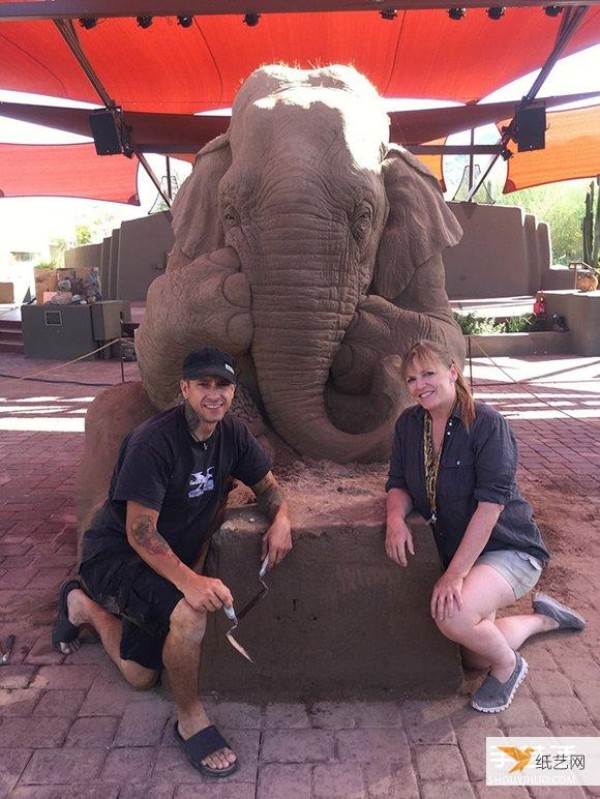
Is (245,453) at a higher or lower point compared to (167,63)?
lower

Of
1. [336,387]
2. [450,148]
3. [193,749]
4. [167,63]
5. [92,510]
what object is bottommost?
[193,749]

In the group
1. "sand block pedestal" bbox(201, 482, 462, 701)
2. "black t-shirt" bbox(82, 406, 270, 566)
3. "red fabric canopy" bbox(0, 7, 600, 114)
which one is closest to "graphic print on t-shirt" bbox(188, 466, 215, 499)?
"black t-shirt" bbox(82, 406, 270, 566)

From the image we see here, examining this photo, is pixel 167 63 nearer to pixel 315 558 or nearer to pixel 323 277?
pixel 323 277

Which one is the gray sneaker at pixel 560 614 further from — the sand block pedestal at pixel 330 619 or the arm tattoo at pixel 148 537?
the arm tattoo at pixel 148 537

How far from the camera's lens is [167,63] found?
1251 cm

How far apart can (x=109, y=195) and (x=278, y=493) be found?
19.8 meters

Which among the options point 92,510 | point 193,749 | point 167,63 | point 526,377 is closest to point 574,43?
point 526,377

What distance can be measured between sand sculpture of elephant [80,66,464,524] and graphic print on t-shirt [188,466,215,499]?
0.77 meters

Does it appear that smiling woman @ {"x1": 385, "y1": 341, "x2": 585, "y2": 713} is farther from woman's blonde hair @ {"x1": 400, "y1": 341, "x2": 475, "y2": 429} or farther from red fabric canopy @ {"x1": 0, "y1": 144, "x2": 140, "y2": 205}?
red fabric canopy @ {"x1": 0, "y1": 144, "x2": 140, "y2": 205}

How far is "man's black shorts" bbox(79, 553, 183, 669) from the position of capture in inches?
92.7

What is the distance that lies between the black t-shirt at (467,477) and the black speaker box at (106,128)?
32.3ft

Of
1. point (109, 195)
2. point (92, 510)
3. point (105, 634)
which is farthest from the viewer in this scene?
point (109, 195)

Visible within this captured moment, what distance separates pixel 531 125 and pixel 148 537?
11064 millimetres

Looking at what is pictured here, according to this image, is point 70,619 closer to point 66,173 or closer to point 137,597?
point 137,597
